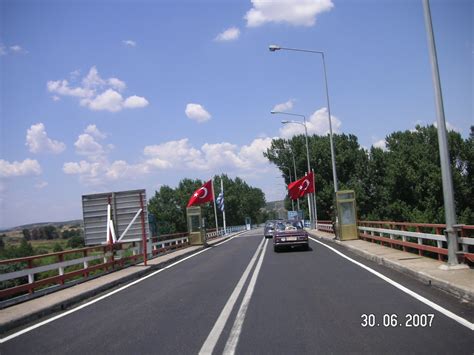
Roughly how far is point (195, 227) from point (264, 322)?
27290 mm

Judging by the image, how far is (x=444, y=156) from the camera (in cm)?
1215

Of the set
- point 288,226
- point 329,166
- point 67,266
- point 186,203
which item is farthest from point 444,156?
point 186,203

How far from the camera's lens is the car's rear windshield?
77.2ft

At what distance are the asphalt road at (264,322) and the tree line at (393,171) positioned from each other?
78.2 ft

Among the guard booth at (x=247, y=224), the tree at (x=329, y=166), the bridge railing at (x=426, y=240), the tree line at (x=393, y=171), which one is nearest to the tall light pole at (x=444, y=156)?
the bridge railing at (x=426, y=240)

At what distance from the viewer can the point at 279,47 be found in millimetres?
29188

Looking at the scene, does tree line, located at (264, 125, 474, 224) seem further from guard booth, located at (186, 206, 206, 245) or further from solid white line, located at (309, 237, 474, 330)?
solid white line, located at (309, 237, 474, 330)

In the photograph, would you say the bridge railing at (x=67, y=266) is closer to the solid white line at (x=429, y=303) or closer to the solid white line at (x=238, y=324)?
the solid white line at (x=238, y=324)

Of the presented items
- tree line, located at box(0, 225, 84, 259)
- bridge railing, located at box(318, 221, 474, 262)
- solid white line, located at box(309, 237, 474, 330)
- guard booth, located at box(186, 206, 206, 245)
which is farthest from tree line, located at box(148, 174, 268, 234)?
solid white line, located at box(309, 237, 474, 330)

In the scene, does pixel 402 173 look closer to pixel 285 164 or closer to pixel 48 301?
pixel 285 164

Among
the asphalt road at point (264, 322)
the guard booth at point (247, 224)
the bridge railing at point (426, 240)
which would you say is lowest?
the guard booth at point (247, 224)

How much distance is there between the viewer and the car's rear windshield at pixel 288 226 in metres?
23.5

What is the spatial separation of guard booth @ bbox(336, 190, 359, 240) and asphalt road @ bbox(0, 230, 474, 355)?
43.6 ft

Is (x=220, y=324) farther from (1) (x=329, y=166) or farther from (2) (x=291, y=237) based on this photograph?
(1) (x=329, y=166)
